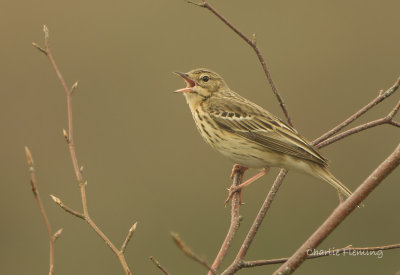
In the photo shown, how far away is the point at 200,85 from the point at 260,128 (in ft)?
2.63

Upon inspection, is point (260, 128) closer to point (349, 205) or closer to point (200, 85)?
point (200, 85)

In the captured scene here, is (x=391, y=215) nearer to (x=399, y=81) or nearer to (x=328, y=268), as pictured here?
(x=328, y=268)

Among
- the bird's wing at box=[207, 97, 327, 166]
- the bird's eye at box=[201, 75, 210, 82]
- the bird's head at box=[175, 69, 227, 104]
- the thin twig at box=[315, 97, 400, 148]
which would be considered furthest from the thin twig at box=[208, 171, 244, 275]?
the bird's eye at box=[201, 75, 210, 82]

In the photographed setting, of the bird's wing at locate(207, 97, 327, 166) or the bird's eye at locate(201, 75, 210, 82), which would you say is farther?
the bird's eye at locate(201, 75, 210, 82)

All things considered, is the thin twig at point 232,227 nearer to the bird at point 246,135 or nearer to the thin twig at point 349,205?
the bird at point 246,135

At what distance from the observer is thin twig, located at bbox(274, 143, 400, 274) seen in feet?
10.2

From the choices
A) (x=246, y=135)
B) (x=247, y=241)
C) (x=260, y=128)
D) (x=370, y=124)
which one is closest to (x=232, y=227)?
(x=247, y=241)

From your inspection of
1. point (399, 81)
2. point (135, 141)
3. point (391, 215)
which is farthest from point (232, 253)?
point (399, 81)

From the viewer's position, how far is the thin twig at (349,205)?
10.2 feet

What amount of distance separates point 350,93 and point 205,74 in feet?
27.3

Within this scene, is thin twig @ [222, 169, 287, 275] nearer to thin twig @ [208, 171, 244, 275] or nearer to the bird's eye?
thin twig @ [208, 171, 244, 275]

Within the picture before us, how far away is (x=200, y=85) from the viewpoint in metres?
6.79

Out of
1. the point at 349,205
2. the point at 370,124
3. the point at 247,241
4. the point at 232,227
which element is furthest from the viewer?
the point at 370,124

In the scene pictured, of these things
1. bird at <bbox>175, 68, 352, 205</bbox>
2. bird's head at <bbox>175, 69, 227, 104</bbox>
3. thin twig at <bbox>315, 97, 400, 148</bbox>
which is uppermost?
bird's head at <bbox>175, 69, 227, 104</bbox>
